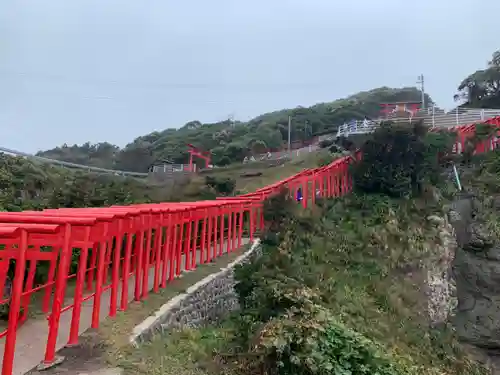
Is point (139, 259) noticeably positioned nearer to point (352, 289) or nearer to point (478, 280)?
point (352, 289)

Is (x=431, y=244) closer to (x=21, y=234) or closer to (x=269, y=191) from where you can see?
(x=269, y=191)

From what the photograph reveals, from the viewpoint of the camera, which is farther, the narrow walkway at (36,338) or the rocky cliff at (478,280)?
the rocky cliff at (478,280)

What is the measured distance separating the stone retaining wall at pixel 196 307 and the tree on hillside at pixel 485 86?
4011cm

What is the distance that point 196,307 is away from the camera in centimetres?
1028

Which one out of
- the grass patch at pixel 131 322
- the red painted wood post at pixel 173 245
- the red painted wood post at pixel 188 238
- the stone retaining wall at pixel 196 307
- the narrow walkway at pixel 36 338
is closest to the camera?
the narrow walkway at pixel 36 338

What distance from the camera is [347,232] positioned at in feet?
58.5

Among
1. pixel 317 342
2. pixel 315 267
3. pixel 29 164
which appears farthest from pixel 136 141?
pixel 317 342

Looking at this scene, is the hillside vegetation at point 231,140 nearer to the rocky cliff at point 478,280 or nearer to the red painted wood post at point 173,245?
the rocky cliff at point 478,280

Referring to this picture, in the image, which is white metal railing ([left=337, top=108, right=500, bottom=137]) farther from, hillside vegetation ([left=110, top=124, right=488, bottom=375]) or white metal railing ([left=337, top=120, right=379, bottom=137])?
hillside vegetation ([left=110, top=124, right=488, bottom=375])

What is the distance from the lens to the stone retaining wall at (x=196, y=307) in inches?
297

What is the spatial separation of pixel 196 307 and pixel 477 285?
44.4ft

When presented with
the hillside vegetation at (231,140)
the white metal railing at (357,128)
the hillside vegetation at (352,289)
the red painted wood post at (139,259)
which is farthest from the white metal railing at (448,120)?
the red painted wood post at (139,259)

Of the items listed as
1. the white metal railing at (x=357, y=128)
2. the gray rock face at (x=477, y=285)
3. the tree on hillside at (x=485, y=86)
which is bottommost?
the gray rock face at (x=477, y=285)

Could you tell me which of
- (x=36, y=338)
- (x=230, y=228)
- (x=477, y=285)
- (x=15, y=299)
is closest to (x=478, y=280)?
(x=477, y=285)
